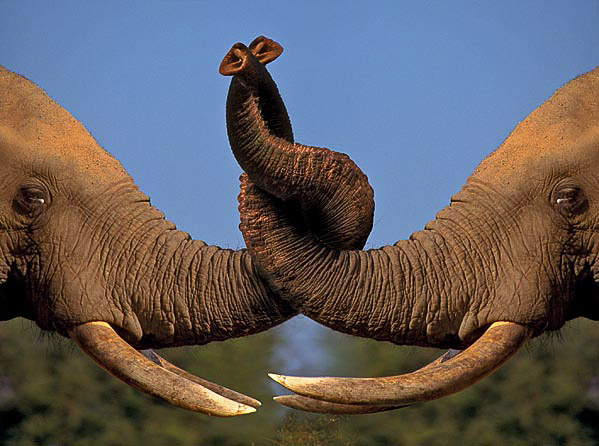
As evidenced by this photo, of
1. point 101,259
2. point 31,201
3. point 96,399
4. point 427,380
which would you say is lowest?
point 427,380

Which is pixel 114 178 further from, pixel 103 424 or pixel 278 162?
pixel 103 424

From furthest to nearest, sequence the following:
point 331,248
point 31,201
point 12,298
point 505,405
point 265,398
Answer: point 505,405
point 265,398
point 12,298
point 31,201
point 331,248

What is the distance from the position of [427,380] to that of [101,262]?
108 cm

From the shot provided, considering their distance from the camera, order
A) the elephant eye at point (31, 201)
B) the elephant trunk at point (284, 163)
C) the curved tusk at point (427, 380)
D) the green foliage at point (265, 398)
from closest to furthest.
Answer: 1. the curved tusk at point (427, 380)
2. the elephant trunk at point (284, 163)
3. the elephant eye at point (31, 201)
4. the green foliage at point (265, 398)

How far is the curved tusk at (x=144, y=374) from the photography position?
3.86 metres

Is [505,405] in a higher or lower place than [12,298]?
higher

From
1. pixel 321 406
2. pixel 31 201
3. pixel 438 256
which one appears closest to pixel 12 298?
pixel 31 201

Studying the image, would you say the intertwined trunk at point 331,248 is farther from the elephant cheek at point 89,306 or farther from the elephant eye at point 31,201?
the elephant eye at point 31,201

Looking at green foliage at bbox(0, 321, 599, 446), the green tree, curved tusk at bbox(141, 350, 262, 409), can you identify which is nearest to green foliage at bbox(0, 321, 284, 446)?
green foliage at bbox(0, 321, 599, 446)

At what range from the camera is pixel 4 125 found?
437 cm

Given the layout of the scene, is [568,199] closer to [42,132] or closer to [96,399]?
[42,132]

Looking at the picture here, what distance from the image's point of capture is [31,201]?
429 centimetres

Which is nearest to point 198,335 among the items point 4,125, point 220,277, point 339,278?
point 220,277

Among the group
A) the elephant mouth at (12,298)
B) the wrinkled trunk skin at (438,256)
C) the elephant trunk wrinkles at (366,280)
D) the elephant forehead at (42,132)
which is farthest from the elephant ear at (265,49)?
the elephant mouth at (12,298)
